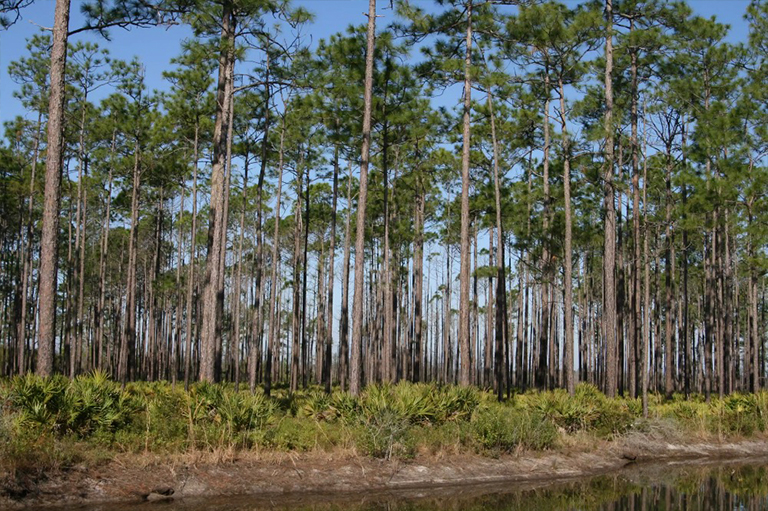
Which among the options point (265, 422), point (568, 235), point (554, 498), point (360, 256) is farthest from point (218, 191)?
point (554, 498)

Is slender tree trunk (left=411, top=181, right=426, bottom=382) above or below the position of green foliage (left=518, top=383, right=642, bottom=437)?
above

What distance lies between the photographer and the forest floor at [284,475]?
381 inches

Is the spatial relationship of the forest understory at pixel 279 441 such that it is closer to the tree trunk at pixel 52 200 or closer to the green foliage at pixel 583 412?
Answer: the green foliage at pixel 583 412

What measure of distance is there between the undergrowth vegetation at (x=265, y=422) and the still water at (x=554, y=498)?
136cm

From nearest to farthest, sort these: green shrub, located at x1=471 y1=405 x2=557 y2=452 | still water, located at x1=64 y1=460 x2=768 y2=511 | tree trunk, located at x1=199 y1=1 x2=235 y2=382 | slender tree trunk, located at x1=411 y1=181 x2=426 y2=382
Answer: still water, located at x1=64 y1=460 x2=768 y2=511
green shrub, located at x1=471 y1=405 x2=557 y2=452
tree trunk, located at x1=199 y1=1 x2=235 y2=382
slender tree trunk, located at x1=411 y1=181 x2=426 y2=382

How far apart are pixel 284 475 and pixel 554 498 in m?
4.69

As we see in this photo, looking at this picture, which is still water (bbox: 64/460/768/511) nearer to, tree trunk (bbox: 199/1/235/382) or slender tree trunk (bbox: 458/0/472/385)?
slender tree trunk (bbox: 458/0/472/385)

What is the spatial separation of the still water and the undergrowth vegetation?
136cm

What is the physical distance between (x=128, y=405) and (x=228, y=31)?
10.2m

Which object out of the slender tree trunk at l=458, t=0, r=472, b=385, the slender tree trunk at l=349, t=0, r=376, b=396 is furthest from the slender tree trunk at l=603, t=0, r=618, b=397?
the slender tree trunk at l=349, t=0, r=376, b=396

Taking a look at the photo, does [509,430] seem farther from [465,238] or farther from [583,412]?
[465,238]

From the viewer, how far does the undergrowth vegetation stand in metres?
10.5

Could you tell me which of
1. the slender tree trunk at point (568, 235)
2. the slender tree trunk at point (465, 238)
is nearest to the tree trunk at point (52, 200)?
the slender tree trunk at point (465, 238)

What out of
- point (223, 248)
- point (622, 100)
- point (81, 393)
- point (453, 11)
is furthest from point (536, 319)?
point (81, 393)
